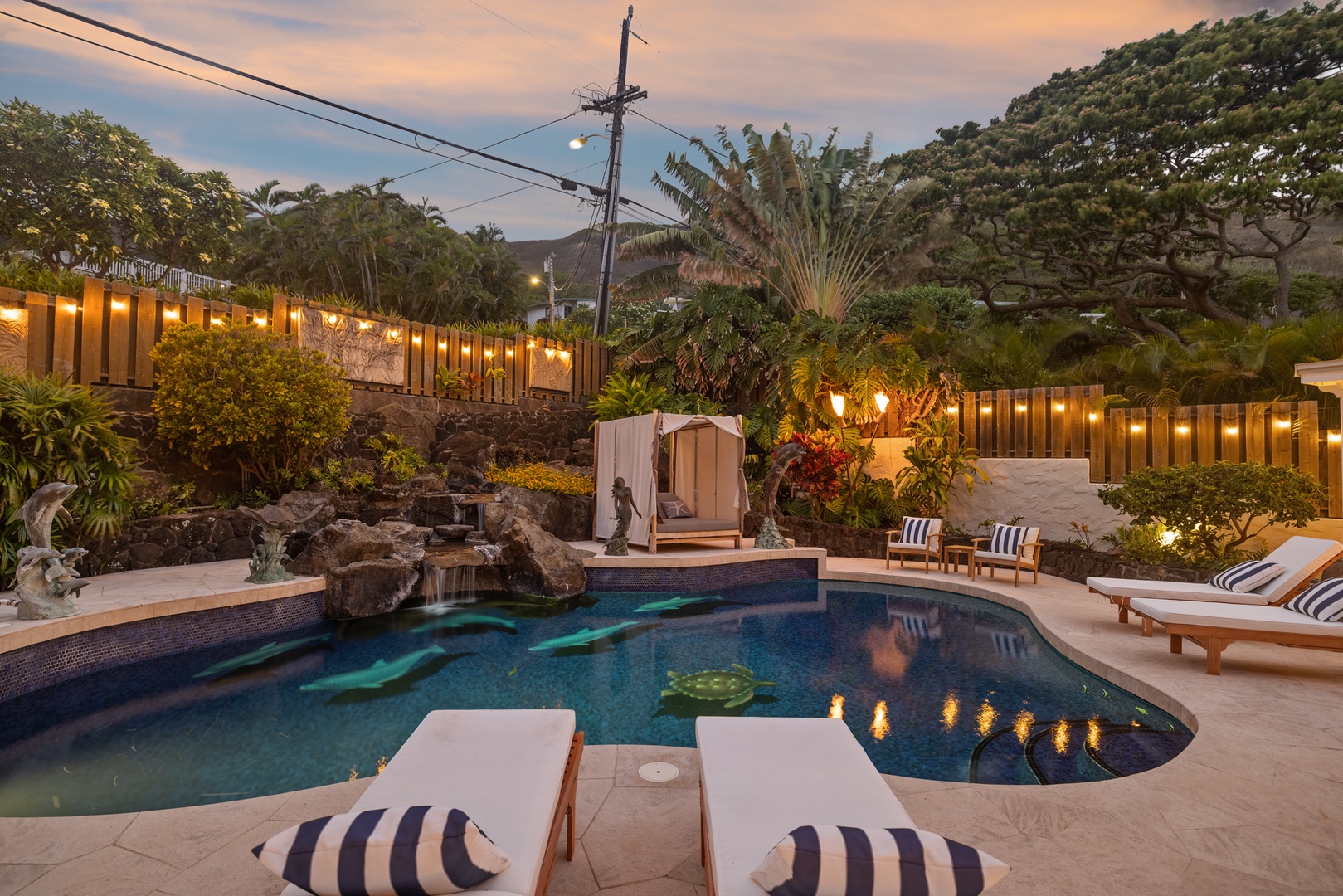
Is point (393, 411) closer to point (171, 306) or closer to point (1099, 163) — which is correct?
point (171, 306)

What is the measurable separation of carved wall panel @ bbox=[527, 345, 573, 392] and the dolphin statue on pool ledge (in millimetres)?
9626

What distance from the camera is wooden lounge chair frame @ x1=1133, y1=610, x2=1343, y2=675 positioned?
16.4ft

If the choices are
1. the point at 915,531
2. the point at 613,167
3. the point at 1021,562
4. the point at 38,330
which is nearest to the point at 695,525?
the point at 915,531

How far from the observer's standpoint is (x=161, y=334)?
390 inches

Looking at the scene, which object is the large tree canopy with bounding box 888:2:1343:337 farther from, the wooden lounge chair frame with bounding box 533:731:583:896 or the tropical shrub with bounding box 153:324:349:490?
the wooden lounge chair frame with bounding box 533:731:583:896

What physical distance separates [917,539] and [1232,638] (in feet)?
17.1

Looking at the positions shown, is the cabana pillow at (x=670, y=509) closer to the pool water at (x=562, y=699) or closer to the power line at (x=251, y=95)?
the pool water at (x=562, y=699)

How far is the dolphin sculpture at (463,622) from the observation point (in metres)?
7.46

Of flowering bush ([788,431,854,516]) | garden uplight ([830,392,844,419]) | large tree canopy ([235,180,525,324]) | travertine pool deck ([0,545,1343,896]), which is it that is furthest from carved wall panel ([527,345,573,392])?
large tree canopy ([235,180,525,324])

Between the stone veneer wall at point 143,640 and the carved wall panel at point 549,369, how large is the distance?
27.4 feet

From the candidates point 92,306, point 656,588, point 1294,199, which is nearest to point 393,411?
point 92,306

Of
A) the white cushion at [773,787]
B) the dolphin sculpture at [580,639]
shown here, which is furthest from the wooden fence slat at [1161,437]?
the white cushion at [773,787]

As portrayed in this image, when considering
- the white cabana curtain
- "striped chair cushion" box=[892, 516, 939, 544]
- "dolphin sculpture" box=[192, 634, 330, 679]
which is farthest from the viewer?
the white cabana curtain

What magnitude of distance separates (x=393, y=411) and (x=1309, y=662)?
13.0 m
